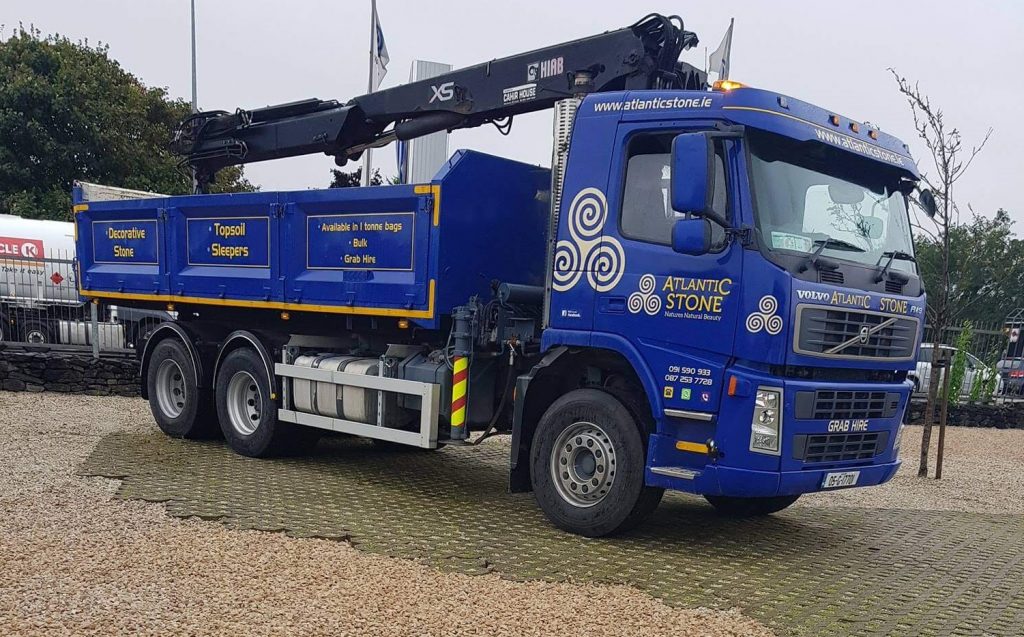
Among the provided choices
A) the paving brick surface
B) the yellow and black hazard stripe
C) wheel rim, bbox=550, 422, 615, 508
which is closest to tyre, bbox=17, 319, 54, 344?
the paving brick surface

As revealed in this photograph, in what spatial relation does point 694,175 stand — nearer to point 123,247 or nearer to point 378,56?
point 123,247

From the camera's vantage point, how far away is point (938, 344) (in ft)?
33.7

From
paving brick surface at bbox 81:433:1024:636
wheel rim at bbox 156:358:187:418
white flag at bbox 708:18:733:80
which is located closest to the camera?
paving brick surface at bbox 81:433:1024:636

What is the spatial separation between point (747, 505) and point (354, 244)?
4.01 meters

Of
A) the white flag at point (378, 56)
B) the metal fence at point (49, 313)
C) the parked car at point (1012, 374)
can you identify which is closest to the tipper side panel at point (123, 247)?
the metal fence at point (49, 313)

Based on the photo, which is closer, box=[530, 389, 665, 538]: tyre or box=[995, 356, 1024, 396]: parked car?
box=[530, 389, 665, 538]: tyre

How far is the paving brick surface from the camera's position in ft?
16.6

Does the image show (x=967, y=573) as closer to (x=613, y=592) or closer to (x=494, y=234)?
(x=613, y=592)

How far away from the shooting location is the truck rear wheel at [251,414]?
8812 mm

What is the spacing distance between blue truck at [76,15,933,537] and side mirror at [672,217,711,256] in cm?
2

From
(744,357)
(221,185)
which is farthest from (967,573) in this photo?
(221,185)

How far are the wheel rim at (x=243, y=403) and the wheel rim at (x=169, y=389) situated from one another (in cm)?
119

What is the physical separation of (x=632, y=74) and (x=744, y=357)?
9.05 feet

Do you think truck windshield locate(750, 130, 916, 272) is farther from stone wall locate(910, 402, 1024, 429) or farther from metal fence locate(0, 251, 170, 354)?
metal fence locate(0, 251, 170, 354)
